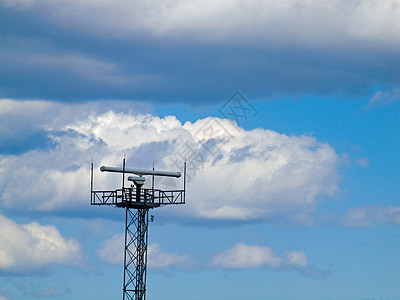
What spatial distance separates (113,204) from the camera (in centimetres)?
11744

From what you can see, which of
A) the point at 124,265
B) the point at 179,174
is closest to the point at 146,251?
the point at 124,265

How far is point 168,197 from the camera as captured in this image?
119375 millimetres

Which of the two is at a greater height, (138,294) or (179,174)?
(179,174)

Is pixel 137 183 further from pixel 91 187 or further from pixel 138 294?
pixel 138 294

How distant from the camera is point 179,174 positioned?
122125mm

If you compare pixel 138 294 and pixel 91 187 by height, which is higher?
pixel 91 187

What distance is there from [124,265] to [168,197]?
10.2 m

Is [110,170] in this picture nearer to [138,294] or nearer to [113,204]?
[113,204]

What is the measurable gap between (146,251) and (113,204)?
7736 millimetres

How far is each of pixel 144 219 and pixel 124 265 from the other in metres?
6.31

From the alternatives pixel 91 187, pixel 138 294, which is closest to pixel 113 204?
pixel 91 187

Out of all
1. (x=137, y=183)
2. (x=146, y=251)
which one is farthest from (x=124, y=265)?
(x=137, y=183)

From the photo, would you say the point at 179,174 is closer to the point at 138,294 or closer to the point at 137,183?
the point at 137,183

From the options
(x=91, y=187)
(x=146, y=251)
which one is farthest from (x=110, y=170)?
(x=146, y=251)
